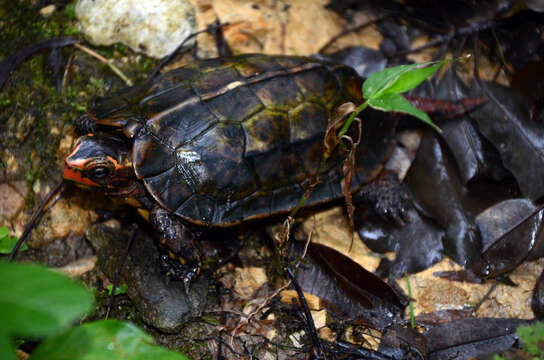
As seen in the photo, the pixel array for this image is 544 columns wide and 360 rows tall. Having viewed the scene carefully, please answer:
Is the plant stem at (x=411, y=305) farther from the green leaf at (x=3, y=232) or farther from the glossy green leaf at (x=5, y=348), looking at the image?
the green leaf at (x=3, y=232)

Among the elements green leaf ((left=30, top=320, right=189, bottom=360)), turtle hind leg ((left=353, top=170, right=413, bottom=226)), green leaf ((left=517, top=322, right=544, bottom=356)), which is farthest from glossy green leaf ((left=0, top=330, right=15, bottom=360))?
turtle hind leg ((left=353, top=170, right=413, bottom=226))

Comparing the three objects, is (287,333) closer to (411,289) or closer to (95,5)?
(411,289)

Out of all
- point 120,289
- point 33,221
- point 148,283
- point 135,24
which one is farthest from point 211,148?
point 135,24

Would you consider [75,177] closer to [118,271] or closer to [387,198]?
[118,271]

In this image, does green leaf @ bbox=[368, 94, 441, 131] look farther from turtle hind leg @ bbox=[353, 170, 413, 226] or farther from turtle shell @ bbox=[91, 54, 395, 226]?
turtle hind leg @ bbox=[353, 170, 413, 226]

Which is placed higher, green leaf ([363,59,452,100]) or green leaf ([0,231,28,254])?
green leaf ([363,59,452,100])

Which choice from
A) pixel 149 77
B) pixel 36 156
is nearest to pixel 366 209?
pixel 149 77
